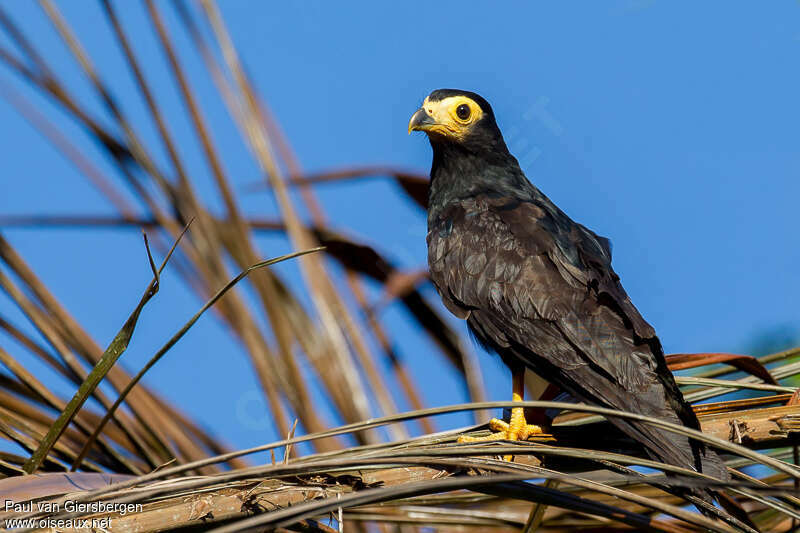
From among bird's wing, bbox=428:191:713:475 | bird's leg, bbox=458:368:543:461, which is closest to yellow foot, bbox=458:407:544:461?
bird's leg, bbox=458:368:543:461

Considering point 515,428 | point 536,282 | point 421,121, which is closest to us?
point 515,428

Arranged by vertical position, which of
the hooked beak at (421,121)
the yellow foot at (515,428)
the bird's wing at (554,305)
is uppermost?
the hooked beak at (421,121)

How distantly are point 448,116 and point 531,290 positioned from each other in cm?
136

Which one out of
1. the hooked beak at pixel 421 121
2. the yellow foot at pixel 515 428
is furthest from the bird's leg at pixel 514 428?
the hooked beak at pixel 421 121

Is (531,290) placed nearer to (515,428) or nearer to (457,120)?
(515,428)

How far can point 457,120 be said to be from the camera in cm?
443

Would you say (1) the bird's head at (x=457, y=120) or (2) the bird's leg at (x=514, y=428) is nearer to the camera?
(2) the bird's leg at (x=514, y=428)

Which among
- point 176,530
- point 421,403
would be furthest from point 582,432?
point 176,530

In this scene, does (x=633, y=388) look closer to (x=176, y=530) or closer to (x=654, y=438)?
(x=654, y=438)

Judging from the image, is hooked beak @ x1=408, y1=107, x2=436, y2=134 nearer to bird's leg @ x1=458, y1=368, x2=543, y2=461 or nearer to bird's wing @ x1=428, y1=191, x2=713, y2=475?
bird's wing @ x1=428, y1=191, x2=713, y2=475

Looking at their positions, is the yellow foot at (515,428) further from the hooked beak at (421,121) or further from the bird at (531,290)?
the hooked beak at (421,121)

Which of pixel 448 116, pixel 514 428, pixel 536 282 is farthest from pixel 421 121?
pixel 514 428

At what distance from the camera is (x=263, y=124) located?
3898mm

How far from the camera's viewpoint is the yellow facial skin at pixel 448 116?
431cm
